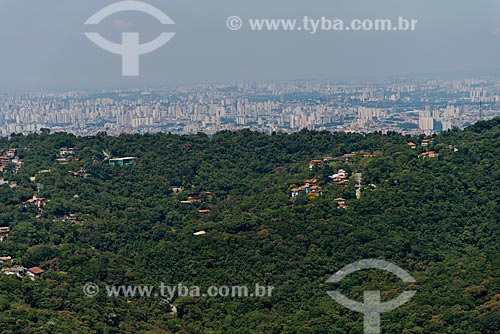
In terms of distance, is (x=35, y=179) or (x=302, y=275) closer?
(x=302, y=275)

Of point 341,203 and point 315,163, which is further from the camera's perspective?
point 315,163

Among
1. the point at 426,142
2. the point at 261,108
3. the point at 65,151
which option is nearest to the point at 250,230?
the point at 426,142

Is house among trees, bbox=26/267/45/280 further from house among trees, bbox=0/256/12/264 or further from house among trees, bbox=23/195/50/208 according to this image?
house among trees, bbox=23/195/50/208

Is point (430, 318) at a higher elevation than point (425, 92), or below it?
below

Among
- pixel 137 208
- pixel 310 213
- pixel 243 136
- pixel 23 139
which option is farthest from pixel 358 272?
pixel 23 139

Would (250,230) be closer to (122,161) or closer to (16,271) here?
(16,271)

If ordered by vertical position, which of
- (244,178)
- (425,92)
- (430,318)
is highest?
(425,92)

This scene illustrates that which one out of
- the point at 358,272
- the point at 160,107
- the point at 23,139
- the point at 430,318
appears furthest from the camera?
the point at 160,107

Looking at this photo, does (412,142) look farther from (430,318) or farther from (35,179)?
(430,318)

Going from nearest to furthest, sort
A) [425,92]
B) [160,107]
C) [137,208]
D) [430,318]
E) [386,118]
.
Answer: [430,318] < [137,208] < [386,118] < [160,107] < [425,92]
